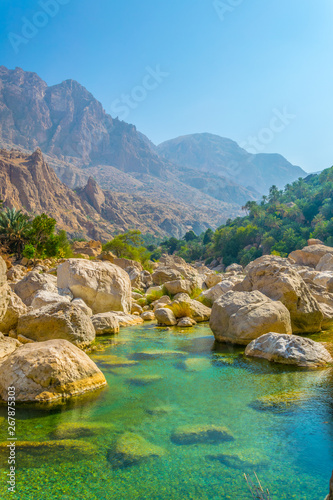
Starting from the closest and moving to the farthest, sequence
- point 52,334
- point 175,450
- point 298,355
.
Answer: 1. point 175,450
2. point 298,355
3. point 52,334

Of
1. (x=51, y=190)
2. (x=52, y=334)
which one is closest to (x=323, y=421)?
(x=52, y=334)

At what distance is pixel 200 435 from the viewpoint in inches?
201

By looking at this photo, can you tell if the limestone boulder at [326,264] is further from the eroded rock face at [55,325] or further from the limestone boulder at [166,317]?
the eroded rock face at [55,325]

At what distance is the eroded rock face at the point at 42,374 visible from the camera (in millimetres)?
6145

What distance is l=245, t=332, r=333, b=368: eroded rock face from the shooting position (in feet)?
27.2

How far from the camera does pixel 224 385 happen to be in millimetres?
7285

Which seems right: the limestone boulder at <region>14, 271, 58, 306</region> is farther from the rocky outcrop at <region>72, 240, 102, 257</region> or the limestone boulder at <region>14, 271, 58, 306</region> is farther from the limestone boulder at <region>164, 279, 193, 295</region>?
the rocky outcrop at <region>72, 240, 102, 257</region>

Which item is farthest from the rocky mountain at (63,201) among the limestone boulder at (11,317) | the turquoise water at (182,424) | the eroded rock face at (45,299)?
the turquoise water at (182,424)

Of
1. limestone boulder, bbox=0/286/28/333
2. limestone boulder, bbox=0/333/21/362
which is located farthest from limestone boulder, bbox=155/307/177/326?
limestone boulder, bbox=0/333/21/362

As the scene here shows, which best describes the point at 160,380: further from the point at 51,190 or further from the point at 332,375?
the point at 51,190

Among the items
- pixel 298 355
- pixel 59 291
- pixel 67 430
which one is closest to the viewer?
pixel 67 430

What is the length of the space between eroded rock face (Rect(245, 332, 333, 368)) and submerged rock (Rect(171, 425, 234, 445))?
12.2 ft

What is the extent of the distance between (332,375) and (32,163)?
14735cm

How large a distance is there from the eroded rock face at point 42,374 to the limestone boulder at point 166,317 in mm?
7430
